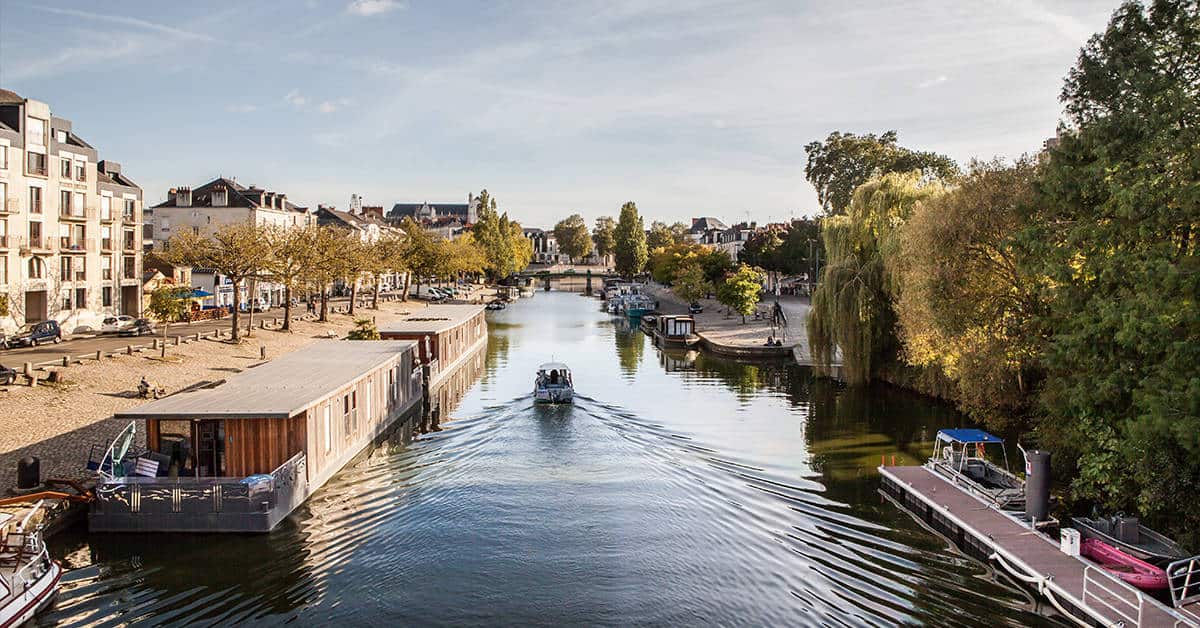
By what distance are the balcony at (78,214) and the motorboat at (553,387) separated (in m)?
32.5

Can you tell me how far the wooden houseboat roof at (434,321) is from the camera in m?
45.2

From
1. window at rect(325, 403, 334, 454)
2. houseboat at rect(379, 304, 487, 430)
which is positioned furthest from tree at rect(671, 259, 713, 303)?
window at rect(325, 403, 334, 454)

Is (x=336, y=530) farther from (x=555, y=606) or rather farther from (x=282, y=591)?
(x=555, y=606)

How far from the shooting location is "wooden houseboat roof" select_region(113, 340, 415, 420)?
20.9m

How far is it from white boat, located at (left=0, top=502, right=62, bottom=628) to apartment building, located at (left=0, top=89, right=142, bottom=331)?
102ft

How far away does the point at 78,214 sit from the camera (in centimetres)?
5244

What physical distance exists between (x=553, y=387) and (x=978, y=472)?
17.5m

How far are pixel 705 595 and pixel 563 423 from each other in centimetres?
1600

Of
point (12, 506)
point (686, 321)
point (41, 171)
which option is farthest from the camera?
point (686, 321)

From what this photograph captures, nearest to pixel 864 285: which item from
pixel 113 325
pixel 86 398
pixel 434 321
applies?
pixel 434 321

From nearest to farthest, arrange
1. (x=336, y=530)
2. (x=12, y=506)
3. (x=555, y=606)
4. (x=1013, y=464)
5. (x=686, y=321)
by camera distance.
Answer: (x=555, y=606) → (x=12, y=506) → (x=336, y=530) → (x=1013, y=464) → (x=686, y=321)

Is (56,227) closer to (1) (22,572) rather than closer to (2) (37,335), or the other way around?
(2) (37,335)

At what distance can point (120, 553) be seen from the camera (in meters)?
18.6

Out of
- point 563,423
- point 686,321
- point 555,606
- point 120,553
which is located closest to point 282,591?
point 120,553
